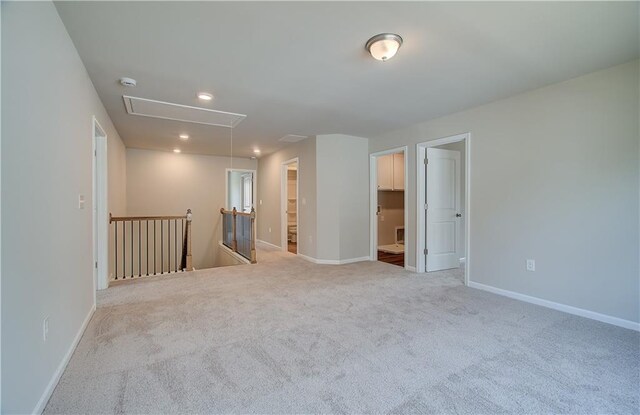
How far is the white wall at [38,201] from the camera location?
1315 millimetres

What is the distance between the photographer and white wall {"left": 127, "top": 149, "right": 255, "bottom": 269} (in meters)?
6.68

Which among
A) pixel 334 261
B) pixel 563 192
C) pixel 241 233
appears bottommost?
pixel 334 261

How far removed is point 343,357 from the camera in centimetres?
211

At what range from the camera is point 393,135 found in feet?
16.5

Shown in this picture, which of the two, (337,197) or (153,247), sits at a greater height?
(337,197)

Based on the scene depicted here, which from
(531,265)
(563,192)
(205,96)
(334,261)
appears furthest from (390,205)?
(205,96)

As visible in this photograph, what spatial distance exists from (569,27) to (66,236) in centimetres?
384

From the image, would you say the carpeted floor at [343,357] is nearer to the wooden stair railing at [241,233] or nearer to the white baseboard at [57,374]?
the white baseboard at [57,374]

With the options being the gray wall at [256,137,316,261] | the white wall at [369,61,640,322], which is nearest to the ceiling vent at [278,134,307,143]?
the gray wall at [256,137,316,261]

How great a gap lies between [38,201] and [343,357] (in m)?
2.11

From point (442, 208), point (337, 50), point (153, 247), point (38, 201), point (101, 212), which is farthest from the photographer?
point (153, 247)

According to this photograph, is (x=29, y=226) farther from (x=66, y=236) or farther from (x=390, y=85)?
(x=390, y=85)

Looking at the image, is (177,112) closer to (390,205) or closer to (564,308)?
(564,308)

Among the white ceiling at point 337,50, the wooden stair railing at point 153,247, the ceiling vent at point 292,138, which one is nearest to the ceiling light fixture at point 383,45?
the white ceiling at point 337,50
